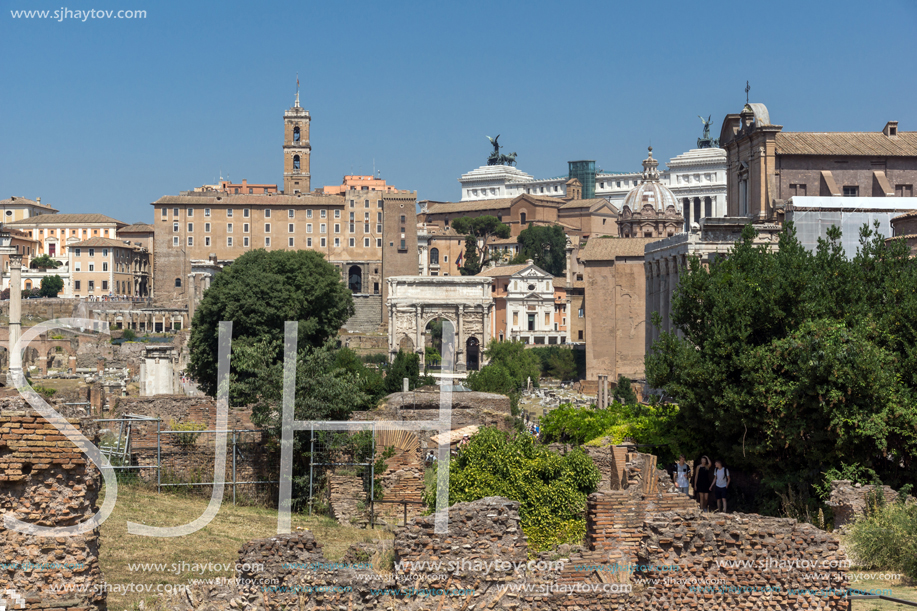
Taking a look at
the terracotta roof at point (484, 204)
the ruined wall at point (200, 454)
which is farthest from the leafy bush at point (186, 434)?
the terracotta roof at point (484, 204)

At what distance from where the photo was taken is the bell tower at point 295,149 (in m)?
90.4

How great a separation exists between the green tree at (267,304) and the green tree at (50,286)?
42969mm

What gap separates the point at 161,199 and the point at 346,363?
55690mm

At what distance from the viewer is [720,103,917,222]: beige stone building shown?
33.9 m

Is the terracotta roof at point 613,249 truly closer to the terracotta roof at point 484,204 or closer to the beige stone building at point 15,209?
the terracotta roof at point 484,204

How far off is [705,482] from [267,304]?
25.7m

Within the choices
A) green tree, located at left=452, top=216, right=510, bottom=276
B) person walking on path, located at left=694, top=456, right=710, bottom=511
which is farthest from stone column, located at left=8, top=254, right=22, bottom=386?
green tree, located at left=452, top=216, right=510, bottom=276

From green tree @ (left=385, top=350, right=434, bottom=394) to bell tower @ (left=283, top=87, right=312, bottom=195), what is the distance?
5880cm

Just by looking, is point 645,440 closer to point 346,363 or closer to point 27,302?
point 346,363

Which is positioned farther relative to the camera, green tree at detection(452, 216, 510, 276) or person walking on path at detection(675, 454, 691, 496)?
green tree at detection(452, 216, 510, 276)

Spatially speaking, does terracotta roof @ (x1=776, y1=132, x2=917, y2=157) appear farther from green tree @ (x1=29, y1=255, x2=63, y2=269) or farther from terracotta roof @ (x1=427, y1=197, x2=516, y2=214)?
terracotta roof @ (x1=427, y1=197, x2=516, y2=214)

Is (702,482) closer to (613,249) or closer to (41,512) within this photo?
(41,512)

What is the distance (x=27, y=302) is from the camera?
7262cm

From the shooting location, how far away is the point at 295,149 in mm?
90625
